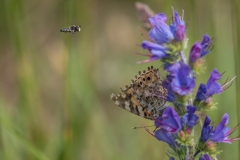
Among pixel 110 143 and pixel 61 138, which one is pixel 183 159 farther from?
pixel 110 143

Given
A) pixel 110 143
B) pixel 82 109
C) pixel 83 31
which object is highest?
pixel 83 31

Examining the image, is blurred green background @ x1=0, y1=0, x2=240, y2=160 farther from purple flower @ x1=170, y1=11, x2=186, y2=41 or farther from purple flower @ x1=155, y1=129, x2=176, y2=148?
purple flower @ x1=155, y1=129, x2=176, y2=148

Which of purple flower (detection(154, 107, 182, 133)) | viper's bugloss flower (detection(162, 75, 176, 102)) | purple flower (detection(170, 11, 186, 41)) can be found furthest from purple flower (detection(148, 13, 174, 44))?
purple flower (detection(154, 107, 182, 133))

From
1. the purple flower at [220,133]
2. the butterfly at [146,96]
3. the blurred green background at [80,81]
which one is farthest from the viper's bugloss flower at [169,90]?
the blurred green background at [80,81]

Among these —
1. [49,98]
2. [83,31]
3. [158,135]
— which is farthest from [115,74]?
[158,135]

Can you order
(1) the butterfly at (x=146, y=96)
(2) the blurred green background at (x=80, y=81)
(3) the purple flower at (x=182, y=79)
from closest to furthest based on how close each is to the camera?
(3) the purple flower at (x=182, y=79)
(1) the butterfly at (x=146, y=96)
(2) the blurred green background at (x=80, y=81)

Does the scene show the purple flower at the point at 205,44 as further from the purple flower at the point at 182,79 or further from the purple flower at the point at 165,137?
the purple flower at the point at 165,137

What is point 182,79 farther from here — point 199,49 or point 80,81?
point 80,81
